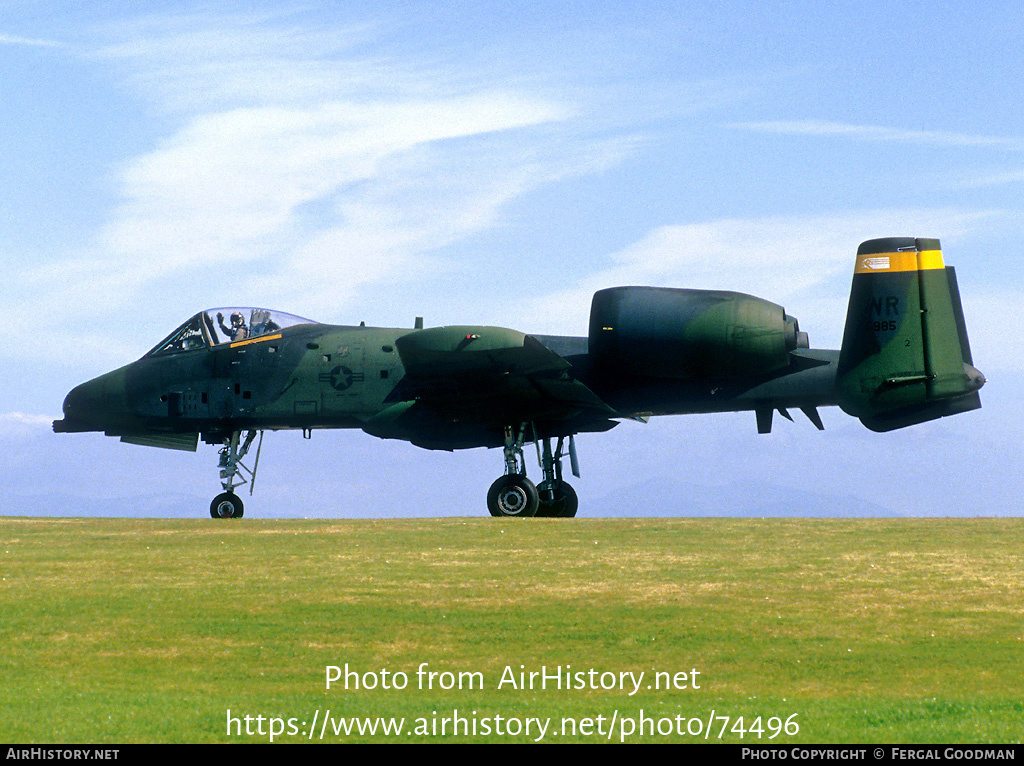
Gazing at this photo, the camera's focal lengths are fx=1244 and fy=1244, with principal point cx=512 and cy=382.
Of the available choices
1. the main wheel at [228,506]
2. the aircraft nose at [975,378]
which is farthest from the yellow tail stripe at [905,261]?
the main wheel at [228,506]

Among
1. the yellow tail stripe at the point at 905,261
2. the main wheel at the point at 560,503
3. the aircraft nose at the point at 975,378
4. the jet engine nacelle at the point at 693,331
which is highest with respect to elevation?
the yellow tail stripe at the point at 905,261

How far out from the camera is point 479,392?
90.8 ft

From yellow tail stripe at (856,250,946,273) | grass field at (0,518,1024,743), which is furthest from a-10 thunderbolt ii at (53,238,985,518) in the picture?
grass field at (0,518,1024,743)

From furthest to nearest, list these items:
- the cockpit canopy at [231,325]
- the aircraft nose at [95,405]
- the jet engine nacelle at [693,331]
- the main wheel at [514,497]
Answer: the aircraft nose at [95,405] < the cockpit canopy at [231,325] < the main wheel at [514,497] < the jet engine nacelle at [693,331]

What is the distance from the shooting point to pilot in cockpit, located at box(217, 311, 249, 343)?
29859 mm

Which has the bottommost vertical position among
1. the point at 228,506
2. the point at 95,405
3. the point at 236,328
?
the point at 228,506

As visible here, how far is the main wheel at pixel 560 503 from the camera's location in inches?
1147

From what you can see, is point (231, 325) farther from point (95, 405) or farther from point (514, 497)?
point (514, 497)

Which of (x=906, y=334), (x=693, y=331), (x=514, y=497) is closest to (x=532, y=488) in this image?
(x=514, y=497)

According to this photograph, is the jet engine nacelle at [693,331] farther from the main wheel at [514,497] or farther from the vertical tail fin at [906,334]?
the main wheel at [514,497]

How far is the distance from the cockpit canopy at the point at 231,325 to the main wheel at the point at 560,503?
275 inches

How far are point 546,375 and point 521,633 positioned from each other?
12.0m
